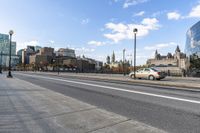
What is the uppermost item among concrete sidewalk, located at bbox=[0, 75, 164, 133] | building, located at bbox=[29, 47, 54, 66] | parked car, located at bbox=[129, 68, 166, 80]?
building, located at bbox=[29, 47, 54, 66]

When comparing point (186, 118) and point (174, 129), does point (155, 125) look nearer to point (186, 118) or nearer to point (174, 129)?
point (174, 129)

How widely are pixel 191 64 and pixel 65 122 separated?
3011 inches

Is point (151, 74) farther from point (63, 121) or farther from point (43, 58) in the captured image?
point (43, 58)

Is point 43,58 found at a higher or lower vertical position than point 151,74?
higher

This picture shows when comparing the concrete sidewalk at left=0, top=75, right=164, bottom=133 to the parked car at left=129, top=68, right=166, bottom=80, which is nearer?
the concrete sidewalk at left=0, top=75, right=164, bottom=133

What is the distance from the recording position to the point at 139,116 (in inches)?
304

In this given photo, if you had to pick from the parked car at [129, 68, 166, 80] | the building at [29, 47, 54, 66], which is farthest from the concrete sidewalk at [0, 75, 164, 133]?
the building at [29, 47, 54, 66]

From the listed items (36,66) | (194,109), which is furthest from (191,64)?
(36,66)

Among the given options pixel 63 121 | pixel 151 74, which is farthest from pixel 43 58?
pixel 63 121

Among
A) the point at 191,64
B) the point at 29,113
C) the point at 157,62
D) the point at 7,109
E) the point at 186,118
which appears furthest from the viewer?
the point at 157,62

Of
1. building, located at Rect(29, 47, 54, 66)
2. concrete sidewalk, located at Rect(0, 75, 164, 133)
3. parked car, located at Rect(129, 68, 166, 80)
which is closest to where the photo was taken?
concrete sidewalk, located at Rect(0, 75, 164, 133)

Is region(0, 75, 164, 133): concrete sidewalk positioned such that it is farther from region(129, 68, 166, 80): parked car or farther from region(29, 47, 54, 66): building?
region(29, 47, 54, 66): building

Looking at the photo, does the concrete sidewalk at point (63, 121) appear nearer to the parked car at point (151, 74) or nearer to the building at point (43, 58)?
the parked car at point (151, 74)

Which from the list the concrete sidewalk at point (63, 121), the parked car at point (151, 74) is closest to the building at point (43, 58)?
the parked car at point (151, 74)
